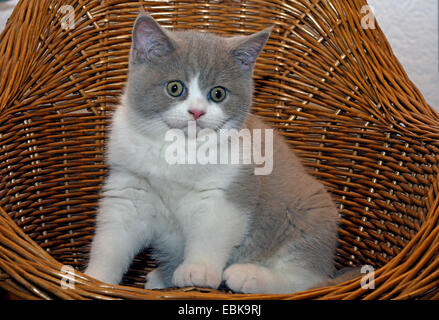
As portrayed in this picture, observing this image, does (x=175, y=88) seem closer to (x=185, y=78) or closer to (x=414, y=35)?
(x=185, y=78)

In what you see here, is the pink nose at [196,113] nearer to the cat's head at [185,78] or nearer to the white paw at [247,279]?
the cat's head at [185,78]

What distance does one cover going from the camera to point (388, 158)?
1537mm

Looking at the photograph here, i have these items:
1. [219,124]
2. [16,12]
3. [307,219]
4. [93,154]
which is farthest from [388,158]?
[16,12]

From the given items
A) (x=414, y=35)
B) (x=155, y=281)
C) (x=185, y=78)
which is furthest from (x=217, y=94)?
(x=414, y=35)

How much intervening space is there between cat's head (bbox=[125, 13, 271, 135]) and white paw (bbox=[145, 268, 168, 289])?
0.56m

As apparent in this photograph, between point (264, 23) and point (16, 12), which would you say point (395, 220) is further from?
point (16, 12)

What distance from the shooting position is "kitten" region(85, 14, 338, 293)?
1.25 m

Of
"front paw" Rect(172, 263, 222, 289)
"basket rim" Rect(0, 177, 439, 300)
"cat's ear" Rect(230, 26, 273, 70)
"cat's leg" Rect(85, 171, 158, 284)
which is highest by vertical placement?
"cat's ear" Rect(230, 26, 273, 70)

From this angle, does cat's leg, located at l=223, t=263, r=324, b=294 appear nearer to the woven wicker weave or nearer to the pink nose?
the woven wicker weave

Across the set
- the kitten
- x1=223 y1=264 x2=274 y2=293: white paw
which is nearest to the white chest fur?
the kitten

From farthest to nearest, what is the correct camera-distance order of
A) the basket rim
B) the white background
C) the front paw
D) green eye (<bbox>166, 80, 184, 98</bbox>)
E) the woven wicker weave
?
1. the white background
2. the woven wicker weave
3. green eye (<bbox>166, 80, 184, 98</bbox>)
4. the front paw
5. the basket rim

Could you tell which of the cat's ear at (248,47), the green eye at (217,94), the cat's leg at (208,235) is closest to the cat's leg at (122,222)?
the cat's leg at (208,235)

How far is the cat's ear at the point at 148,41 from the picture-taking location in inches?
48.2

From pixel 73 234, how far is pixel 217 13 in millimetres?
1058
